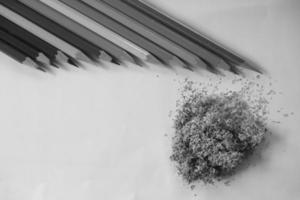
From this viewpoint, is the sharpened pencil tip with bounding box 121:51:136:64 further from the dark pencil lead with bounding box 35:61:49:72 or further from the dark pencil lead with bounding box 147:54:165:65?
the dark pencil lead with bounding box 35:61:49:72

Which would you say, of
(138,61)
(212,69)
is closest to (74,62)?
(138,61)

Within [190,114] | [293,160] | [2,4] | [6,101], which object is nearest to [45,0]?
[2,4]

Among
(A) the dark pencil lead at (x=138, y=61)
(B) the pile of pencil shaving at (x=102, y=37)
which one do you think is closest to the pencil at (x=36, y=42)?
(B) the pile of pencil shaving at (x=102, y=37)

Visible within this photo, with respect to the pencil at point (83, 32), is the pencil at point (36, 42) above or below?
below

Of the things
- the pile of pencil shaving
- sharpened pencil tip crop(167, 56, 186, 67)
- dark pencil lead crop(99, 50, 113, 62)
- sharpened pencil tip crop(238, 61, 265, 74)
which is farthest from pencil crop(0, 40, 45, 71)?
sharpened pencil tip crop(238, 61, 265, 74)

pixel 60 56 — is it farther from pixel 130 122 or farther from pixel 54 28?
pixel 130 122

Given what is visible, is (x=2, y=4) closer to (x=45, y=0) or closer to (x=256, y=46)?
(x=45, y=0)

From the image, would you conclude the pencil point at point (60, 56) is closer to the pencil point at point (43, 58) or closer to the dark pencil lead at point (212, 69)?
the pencil point at point (43, 58)
